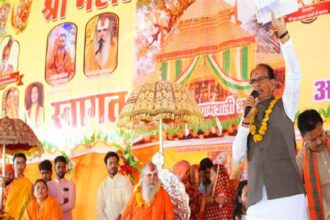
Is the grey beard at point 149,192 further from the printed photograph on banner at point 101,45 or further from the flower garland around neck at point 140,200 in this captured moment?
the printed photograph on banner at point 101,45

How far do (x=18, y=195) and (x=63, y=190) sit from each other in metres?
0.51

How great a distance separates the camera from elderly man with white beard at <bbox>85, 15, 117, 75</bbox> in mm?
6762

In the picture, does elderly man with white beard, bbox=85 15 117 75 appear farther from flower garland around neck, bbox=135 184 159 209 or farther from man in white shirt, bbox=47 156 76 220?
flower garland around neck, bbox=135 184 159 209

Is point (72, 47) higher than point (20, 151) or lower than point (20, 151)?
higher

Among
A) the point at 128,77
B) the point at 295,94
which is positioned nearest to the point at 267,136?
the point at 295,94

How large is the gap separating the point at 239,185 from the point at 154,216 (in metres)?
0.71

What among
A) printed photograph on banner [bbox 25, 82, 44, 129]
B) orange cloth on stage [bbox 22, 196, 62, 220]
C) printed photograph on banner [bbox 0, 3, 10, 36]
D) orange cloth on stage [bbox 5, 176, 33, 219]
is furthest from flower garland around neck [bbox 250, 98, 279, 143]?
printed photograph on banner [bbox 0, 3, 10, 36]

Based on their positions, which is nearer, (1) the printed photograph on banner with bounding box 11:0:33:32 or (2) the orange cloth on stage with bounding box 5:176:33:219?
(2) the orange cloth on stage with bounding box 5:176:33:219

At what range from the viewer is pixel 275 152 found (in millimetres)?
3234

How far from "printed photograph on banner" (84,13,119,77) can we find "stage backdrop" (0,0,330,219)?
1 cm

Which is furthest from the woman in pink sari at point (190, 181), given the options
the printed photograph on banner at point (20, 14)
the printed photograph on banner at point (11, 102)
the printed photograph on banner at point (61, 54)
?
the printed photograph on banner at point (20, 14)

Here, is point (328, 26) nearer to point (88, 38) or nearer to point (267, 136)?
point (267, 136)

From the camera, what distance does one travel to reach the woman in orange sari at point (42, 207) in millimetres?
6105

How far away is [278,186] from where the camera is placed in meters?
3.18
